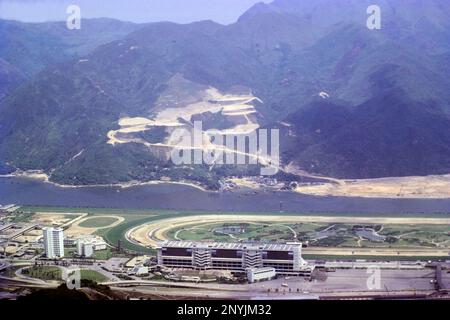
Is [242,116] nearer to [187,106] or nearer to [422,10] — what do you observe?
[187,106]

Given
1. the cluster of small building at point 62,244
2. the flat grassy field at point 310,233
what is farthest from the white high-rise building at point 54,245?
the flat grassy field at point 310,233

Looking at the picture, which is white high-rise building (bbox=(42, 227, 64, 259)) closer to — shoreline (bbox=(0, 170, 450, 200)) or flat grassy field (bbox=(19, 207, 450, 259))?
flat grassy field (bbox=(19, 207, 450, 259))

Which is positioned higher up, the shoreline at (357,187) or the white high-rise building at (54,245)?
the shoreline at (357,187)

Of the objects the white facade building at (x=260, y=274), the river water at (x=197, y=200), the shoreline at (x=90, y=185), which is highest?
the shoreline at (x=90, y=185)

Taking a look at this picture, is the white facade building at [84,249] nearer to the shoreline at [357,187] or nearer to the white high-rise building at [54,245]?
the white high-rise building at [54,245]

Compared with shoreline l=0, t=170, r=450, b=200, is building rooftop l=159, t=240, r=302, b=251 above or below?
below

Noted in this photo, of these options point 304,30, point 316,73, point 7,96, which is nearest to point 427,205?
point 316,73

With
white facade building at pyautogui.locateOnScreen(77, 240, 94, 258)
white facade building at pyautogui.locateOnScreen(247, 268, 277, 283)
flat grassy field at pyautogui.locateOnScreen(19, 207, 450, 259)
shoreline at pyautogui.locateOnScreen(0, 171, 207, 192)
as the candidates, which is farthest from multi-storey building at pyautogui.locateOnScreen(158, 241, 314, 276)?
shoreline at pyautogui.locateOnScreen(0, 171, 207, 192)
